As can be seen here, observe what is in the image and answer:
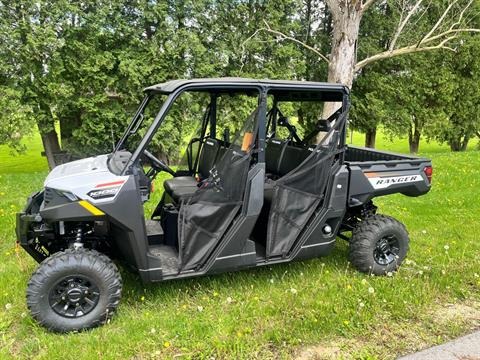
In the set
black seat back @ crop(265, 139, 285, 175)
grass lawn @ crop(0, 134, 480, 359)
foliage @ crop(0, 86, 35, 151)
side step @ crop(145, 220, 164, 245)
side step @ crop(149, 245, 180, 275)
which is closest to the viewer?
grass lawn @ crop(0, 134, 480, 359)

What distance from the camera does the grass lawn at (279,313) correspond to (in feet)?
10.3

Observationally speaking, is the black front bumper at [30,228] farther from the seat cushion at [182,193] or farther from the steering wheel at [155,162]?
the seat cushion at [182,193]

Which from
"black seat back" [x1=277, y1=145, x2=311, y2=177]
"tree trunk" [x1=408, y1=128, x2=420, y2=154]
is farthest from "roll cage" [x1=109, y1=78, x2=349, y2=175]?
"tree trunk" [x1=408, y1=128, x2=420, y2=154]

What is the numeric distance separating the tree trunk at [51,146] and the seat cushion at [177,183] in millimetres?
12458

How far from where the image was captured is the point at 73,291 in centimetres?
328

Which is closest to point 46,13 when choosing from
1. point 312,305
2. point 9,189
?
point 9,189

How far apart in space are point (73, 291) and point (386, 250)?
3.09 m

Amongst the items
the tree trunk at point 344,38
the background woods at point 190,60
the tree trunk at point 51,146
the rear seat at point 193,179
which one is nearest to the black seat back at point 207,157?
the rear seat at point 193,179

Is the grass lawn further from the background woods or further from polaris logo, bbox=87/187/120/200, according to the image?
the background woods

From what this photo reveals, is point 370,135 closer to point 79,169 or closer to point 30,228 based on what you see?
point 79,169

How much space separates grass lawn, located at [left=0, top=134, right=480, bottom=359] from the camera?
3.12 meters

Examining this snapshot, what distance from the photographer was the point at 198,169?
489cm

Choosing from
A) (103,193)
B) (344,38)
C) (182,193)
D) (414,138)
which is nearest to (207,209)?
(182,193)

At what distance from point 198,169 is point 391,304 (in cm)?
248
